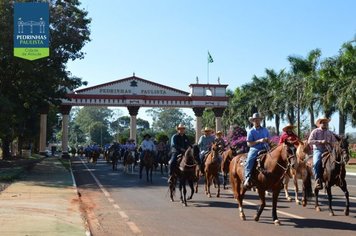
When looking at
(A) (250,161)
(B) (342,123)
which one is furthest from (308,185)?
(B) (342,123)

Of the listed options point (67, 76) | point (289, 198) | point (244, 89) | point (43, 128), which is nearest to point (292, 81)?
point (244, 89)

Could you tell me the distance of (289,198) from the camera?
15914 millimetres

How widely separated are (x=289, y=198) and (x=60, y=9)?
24.8m

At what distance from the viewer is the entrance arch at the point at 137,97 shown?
5881 cm

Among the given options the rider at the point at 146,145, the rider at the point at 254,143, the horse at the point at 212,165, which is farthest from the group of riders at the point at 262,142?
the rider at the point at 146,145

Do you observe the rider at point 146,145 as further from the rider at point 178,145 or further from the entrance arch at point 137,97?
the entrance arch at point 137,97

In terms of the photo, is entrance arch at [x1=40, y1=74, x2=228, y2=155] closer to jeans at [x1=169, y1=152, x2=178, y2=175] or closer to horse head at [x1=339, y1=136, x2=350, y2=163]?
jeans at [x1=169, y1=152, x2=178, y2=175]

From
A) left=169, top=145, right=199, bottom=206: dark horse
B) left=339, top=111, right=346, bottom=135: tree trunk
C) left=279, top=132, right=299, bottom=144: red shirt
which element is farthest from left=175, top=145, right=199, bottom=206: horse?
left=339, top=111, right=346, bottom=135: tree trunk

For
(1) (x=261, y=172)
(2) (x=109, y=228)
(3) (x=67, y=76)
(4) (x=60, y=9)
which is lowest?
(2) (x=109, y=228)

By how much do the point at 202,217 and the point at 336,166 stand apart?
135 inches

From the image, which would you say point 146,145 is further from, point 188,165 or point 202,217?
point 202,217

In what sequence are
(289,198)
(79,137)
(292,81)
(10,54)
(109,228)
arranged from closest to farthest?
A: (109,228) < (289,198) < (10,54) < (292,81) < (79,137)

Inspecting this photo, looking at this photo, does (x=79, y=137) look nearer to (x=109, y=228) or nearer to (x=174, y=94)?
(x=174, y=94)

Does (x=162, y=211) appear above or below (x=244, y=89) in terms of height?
below
